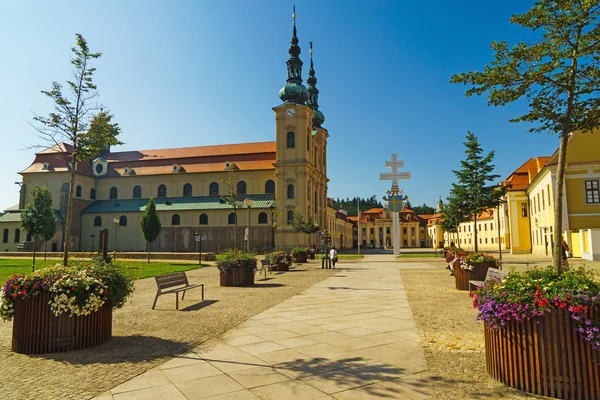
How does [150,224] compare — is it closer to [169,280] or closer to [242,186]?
[242,186]

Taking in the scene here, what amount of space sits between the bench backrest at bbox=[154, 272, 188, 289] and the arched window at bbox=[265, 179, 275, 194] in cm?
4757

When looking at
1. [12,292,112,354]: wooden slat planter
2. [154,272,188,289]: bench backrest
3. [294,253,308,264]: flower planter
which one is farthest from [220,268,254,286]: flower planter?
[294,253,308,264]: flower planter

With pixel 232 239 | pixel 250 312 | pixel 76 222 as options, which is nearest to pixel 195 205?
pixel 232 239

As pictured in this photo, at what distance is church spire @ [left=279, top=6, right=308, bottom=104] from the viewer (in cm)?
5884

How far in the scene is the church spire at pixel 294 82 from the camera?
193ft

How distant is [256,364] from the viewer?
19.5ft

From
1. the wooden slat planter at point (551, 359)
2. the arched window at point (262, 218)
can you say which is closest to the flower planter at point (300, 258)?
the arched window at point (262, 218)

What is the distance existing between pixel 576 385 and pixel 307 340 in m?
4.15

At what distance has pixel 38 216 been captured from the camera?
3872 centimetres

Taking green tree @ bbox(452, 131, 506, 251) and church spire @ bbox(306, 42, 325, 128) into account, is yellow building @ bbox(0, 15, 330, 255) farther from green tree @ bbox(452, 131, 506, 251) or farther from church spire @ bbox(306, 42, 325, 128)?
green tree @ bbox(452, 131, 506, 251)

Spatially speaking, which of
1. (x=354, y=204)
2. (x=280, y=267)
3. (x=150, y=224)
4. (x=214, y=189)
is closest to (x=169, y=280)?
(x=280, y=267)

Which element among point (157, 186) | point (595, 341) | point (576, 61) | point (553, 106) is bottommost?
point (595, 341)

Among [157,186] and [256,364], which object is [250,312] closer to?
[256,364]

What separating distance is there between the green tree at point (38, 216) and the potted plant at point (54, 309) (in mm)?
34789
